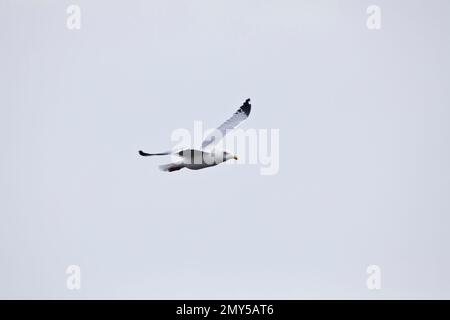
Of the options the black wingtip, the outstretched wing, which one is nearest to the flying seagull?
the outstretched wing

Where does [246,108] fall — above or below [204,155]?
above

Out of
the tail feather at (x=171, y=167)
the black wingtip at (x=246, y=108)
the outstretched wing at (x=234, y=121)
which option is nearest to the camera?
the tail feather at (x=171, y=167)

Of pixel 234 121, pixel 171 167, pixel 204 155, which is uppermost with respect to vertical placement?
pixel 234 121

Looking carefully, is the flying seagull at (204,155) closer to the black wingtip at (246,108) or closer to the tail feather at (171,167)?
the tail feather at (171,167)

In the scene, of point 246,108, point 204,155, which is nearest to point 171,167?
point 204,155

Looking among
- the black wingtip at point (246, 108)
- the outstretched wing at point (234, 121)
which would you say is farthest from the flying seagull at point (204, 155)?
the black wingtip at point (246, 108)

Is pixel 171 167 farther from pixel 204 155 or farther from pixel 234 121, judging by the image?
pixel 234 121

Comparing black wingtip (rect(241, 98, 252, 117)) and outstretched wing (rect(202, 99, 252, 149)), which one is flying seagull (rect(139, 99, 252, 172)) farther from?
black wingtip (rect(241, 98, 252, 117))

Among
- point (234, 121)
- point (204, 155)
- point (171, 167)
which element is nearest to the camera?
point (204, 155)

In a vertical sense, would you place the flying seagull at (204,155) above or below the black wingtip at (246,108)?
below
